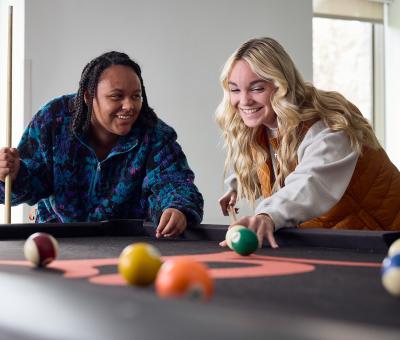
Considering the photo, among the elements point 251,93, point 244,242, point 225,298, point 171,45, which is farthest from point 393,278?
point 171,45

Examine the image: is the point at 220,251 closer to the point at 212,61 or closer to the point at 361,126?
the point at 361,126

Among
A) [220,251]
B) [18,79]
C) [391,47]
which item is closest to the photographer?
[220,251]

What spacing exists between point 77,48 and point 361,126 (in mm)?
3113

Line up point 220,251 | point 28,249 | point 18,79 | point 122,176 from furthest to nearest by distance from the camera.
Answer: point 18,79 → point 122,176 → point 220,251 → point 28,249

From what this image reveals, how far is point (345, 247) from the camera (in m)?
2.10

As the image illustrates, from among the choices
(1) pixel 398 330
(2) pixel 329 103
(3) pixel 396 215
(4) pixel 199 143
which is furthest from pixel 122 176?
(4) pixel 199 143

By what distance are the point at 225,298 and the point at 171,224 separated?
1.56 m

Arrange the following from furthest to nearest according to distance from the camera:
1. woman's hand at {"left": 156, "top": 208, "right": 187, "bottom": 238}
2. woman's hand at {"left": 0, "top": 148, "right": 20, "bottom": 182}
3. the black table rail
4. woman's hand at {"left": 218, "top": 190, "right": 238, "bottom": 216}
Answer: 1. woman's hand at {"left": 218, "top": 190, "right": 238, "bottom": 216}
2. woman's hand at {"left": 0, "top": 148, "right": 20, "bottom": 182}
3. woman's hand at {"left": 156, "top": 208, "right": 187, "bottom": 238}
4. the black table rail

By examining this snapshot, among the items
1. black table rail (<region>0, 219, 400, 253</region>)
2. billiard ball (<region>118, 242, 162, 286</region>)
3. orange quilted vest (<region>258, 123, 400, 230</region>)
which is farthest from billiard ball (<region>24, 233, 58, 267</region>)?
orange quilted vest (<region>258, 123, 400, 230</region>)

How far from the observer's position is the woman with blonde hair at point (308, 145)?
8.30ft

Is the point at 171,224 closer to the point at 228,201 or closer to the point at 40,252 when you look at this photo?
the point at 228,201

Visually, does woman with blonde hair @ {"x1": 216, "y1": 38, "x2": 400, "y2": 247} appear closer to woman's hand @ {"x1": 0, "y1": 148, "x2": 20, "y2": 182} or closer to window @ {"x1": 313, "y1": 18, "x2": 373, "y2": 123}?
woman's hand @ {"x1": 0, "y1": 148, "x2": 20, "y2": 182}

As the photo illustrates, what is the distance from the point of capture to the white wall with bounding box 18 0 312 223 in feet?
17.0

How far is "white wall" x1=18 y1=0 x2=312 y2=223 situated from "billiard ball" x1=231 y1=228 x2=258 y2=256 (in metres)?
3.46
